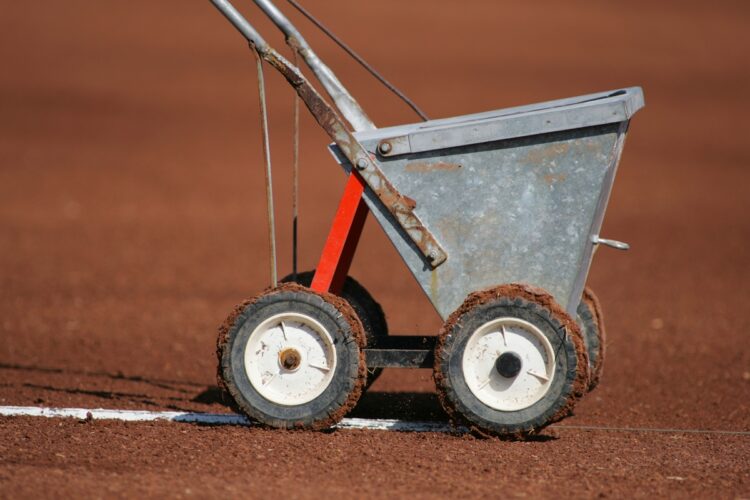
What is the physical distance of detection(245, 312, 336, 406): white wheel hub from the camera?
5.66 m

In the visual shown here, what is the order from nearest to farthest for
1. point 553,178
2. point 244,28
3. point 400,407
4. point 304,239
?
point 553,178 < point 244,28 < point 400,407 < point 304,239

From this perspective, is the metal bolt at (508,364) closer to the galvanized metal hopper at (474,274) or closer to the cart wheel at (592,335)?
the galvanized metal hopper at (474,274)

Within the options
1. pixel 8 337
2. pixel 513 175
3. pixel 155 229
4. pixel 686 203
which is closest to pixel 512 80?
pixel 686 203

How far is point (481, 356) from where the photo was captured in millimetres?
5598

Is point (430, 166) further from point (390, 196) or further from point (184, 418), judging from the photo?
point (184, 418)

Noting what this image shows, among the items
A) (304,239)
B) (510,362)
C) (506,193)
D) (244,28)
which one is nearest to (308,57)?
(244,28)

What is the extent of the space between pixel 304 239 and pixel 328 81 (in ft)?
27.2

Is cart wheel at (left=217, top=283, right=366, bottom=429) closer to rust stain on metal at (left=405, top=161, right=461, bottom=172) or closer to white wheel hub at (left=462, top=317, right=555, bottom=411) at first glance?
white wheel hub at (left=462, top=317, right=555, bottom=411)

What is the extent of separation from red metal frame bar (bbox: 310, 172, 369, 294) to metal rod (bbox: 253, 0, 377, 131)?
16.4 inches

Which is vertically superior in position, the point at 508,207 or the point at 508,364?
the point at 508,207

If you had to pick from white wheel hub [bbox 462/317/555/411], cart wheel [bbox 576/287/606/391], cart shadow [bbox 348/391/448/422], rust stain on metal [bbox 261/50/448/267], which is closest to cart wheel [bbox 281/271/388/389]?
cart shadow [bbox 348/391/448/422]

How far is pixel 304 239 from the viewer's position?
14.4 meters

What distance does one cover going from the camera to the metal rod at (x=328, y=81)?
19.9 feet

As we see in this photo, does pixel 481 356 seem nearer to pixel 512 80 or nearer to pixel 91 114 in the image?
pixel 91 114
